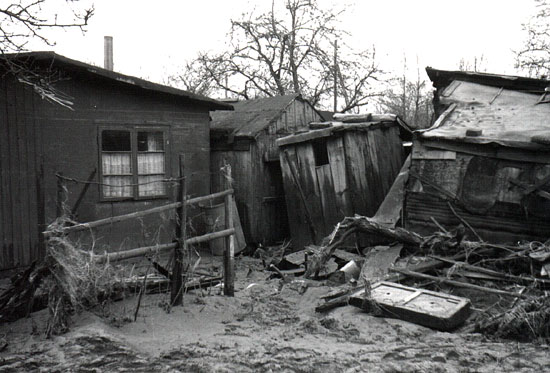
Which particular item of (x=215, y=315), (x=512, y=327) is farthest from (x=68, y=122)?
(x=512, y=327)

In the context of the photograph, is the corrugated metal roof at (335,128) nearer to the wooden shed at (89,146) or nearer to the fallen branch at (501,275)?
the wooden shed at (89,146)

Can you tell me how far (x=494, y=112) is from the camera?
10500mm

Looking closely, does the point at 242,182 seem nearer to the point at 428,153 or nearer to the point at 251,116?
the point at 251,116

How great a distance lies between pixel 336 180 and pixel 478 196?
3.43m

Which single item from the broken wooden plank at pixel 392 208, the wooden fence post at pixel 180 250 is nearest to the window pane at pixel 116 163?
the wooden fence post at pixel 180 250

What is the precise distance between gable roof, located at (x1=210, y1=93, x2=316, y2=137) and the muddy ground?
6.40m

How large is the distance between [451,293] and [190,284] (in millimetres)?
3539

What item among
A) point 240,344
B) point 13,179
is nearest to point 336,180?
point 13,179

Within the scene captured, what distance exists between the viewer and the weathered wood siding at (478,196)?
8.78 metres

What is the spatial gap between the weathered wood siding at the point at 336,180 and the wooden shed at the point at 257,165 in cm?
97

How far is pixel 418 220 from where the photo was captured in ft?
32.2

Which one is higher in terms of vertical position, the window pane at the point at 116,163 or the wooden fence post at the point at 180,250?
the window pane at the point at 116,163

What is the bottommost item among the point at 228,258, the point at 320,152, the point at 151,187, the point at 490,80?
the point at 228,258

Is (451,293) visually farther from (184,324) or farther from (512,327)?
(184,324)
